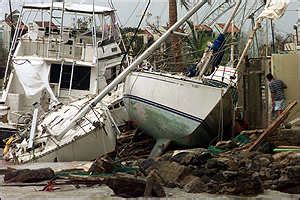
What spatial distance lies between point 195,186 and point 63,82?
38.1 ft

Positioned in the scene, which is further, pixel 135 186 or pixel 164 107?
pixel 164 107

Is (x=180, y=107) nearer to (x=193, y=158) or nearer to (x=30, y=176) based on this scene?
(x=193, y=158)

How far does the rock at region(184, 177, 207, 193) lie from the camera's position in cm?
885

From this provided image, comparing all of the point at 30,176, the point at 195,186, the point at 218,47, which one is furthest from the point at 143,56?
the point at 195,186

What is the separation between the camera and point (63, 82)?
19.8 metres

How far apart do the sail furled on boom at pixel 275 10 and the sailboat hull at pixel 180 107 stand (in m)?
1.99

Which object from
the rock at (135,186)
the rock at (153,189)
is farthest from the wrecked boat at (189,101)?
the rock at (153,189)

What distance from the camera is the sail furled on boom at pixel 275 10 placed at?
42.3ft

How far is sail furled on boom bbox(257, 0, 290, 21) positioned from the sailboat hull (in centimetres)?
199

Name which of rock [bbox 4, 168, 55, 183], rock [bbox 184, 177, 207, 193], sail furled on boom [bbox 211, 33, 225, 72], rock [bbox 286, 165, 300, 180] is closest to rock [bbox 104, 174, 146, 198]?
rock [bbox 184, 177, 207, 193]

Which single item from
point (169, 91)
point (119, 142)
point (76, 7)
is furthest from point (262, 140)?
point (76, 7)

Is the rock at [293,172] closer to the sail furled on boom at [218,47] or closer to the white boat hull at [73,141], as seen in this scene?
the white boat hull at [73,141]

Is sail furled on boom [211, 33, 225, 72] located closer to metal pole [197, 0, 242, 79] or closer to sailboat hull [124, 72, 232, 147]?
metal pole [197, 0, 242, 79]

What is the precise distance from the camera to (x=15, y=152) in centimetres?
1499
